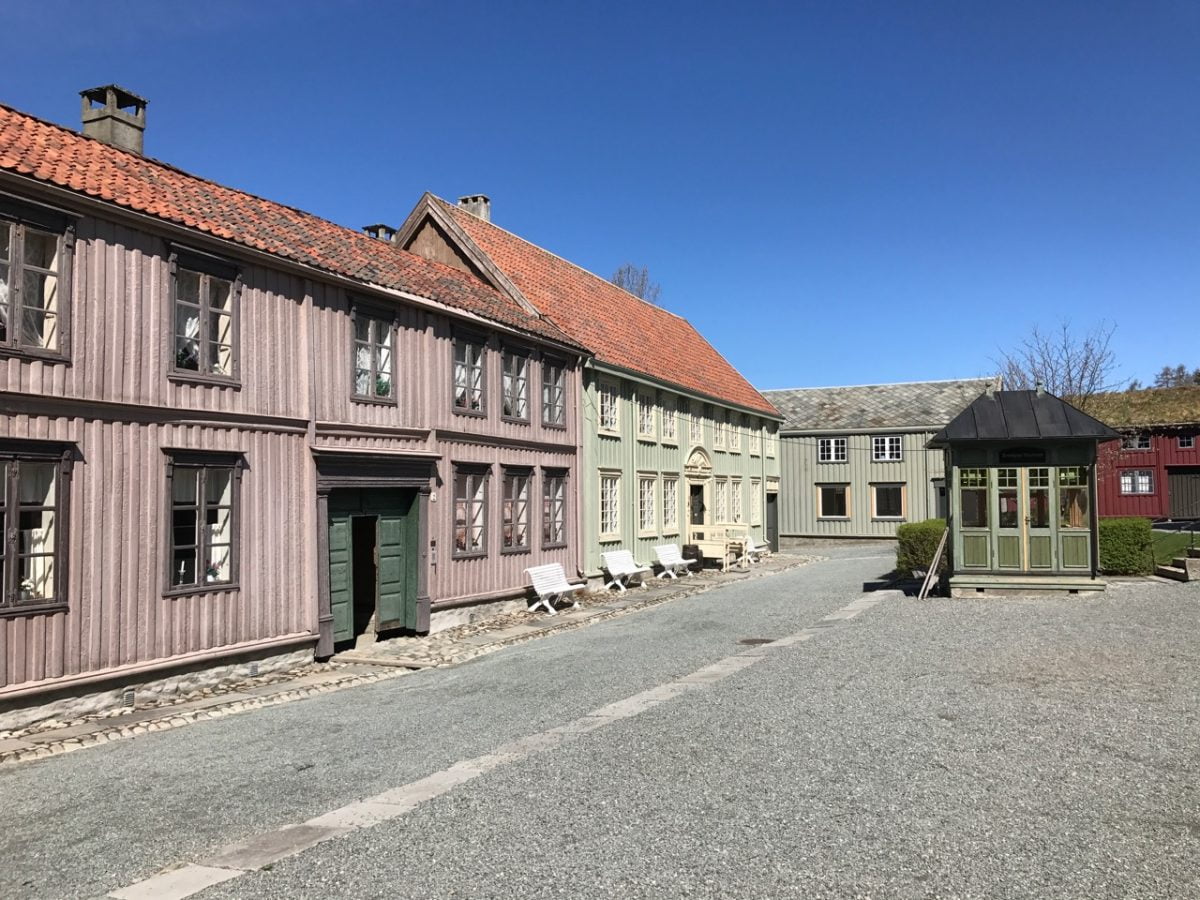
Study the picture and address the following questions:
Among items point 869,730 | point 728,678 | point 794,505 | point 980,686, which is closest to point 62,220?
point 728,678

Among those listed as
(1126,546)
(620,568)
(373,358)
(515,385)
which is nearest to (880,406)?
(1126,546)

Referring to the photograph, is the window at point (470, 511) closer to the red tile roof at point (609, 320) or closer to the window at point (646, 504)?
the red tile roof at point (609, 320)

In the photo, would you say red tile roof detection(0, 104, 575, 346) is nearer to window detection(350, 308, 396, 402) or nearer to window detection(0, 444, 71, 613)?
window detection(350, 308, 396, 402)

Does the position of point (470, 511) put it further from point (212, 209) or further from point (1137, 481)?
point (1137, 481)

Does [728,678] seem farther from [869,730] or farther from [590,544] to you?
[590,544]

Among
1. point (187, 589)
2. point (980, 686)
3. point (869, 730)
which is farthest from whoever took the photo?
point (187, 589)

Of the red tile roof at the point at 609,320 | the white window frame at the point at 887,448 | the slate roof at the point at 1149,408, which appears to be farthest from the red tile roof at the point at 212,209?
the slate roof at the point at 1149,408

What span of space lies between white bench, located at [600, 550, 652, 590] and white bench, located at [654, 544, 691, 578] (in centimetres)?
192

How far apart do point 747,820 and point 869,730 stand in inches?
97.8

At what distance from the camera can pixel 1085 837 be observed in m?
5.42

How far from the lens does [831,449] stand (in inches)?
1544

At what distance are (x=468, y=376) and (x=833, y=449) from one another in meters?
25.2

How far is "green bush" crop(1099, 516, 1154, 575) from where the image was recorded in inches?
782

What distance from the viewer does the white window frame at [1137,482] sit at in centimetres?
4144
